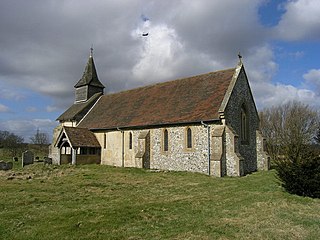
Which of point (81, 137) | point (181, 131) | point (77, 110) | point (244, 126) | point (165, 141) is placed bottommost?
point (165, 141)

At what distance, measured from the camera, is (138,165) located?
2584 centimetres

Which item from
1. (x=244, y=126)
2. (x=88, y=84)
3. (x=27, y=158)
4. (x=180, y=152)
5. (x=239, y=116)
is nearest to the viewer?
(x=180, y=152)

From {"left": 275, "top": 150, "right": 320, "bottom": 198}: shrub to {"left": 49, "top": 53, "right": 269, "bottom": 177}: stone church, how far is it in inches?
291

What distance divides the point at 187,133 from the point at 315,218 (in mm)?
14523

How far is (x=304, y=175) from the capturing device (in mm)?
13133

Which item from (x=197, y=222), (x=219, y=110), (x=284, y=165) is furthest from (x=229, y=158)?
(x=197, y=222)

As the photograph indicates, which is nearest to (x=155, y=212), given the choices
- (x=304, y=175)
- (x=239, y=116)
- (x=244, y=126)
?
(x=304, y=175)

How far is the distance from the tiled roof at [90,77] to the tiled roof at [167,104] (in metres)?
5.80

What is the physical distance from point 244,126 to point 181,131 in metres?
5.68

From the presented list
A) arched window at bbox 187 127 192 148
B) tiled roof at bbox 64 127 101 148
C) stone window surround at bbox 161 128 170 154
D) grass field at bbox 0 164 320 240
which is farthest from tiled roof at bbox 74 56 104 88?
grass field at bbox 0 164 320 240

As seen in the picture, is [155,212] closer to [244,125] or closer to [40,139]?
[244,125]

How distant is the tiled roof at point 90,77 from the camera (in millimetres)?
40706

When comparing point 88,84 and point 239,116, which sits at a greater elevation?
point 88,84

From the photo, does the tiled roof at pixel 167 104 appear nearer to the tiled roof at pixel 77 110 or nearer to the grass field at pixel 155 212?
the tiled roof at pixel 77 110
